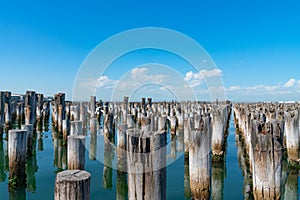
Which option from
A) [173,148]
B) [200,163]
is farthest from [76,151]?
[173,148]

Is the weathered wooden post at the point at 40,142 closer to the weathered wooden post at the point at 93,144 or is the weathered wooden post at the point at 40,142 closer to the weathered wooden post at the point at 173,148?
the weathered wooden post at the point at 93,144

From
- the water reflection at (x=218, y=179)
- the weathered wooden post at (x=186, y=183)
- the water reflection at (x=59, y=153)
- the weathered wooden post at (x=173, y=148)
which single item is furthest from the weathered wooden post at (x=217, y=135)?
the water reflection at (x=59, y=153)

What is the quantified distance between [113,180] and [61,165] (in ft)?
9.16

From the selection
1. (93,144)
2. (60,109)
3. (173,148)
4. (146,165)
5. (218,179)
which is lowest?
(218,179)

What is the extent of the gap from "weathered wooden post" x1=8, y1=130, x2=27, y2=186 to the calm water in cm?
36

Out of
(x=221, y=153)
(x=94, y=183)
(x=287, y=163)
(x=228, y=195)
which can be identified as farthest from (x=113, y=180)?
(x=287, y=163)

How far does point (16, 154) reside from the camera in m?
6.72

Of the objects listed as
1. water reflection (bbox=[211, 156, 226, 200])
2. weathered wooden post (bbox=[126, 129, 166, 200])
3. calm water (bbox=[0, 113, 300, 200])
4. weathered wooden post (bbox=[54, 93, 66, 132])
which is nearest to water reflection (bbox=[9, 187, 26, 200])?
calm water (bbox=[0, 113, 300, 200])

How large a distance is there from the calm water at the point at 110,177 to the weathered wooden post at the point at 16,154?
362mm

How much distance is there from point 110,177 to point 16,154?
281 centimetres

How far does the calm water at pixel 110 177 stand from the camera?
262 inches

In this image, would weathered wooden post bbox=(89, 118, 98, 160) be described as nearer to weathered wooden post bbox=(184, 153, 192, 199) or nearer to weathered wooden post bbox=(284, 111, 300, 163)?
weathered wooden post bbox=(184, 153, 192, 199)

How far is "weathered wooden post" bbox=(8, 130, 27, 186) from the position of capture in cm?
671

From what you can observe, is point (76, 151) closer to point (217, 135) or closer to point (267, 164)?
point (267, 164)
